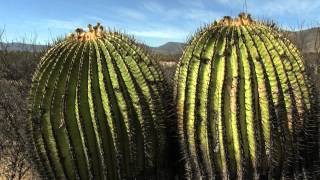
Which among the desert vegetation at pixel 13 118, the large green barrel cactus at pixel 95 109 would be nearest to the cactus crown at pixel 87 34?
the large green barrel cactus at pixel 95 109

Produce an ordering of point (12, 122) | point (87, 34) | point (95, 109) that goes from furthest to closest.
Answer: point (12, 122)
point (87, 34)
point (95, 109)

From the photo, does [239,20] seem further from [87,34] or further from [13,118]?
[13,118]

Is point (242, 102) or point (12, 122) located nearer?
point (242, 102)

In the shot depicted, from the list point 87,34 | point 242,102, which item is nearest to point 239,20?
point 242,102

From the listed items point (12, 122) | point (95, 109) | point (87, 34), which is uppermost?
point (87, 34)

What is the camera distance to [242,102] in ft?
14.0

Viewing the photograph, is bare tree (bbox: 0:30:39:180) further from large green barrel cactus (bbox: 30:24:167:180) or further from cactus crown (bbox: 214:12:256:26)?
cactus crown (bbox: 214:12:256:26)

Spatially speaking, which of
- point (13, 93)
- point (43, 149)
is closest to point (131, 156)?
point (43, 149)

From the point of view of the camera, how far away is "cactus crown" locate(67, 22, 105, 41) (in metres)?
4.51

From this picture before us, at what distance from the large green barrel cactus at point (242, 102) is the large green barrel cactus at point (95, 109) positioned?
1.11 feet

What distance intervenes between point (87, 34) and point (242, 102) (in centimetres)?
143

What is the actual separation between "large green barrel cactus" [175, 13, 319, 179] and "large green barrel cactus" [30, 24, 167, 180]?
34 centimetres

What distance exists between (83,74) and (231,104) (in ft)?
4.02

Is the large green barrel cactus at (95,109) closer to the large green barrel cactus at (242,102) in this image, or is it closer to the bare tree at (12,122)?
the large green barrel cactus at (242,102)
